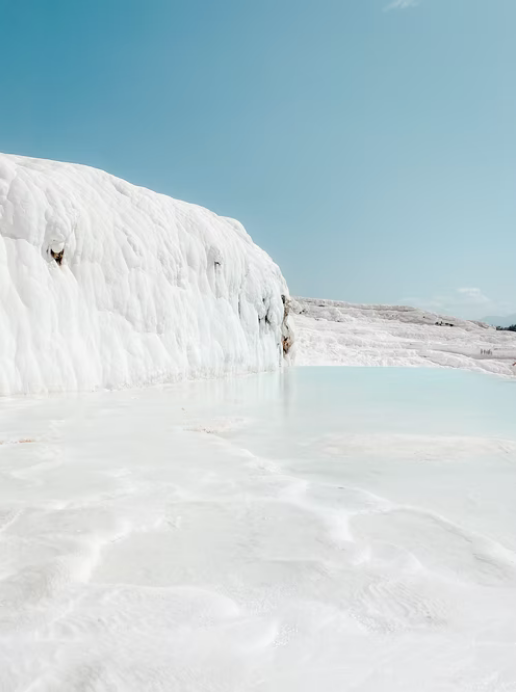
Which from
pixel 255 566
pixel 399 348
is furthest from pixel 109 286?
pixel 399 348

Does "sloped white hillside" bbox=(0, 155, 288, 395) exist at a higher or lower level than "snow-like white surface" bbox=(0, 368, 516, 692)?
higher

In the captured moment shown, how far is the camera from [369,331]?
93.9ft

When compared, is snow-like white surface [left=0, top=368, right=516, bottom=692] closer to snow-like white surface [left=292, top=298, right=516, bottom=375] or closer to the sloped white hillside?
the sloped white hillside

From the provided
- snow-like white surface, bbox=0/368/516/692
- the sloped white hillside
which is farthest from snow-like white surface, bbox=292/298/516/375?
snow-like white surface, bbox=0/368/516/692

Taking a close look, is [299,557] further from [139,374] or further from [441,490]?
[139,374]

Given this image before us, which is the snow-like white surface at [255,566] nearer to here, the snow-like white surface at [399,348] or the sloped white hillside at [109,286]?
the sloped white hillside at [109,286]

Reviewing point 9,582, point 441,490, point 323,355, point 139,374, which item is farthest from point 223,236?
point 9,582

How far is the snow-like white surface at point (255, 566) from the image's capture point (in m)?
1.45

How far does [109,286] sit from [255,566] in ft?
28.7

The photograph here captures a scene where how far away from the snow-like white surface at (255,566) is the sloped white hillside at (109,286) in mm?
4029

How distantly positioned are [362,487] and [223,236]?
12425mm

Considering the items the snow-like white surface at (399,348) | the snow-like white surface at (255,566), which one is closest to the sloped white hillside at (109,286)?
the snow-like white surface at (255,566)

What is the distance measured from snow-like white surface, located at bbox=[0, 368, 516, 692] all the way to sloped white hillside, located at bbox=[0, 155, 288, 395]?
403 cm

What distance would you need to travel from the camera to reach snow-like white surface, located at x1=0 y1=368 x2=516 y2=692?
1.45 metres
